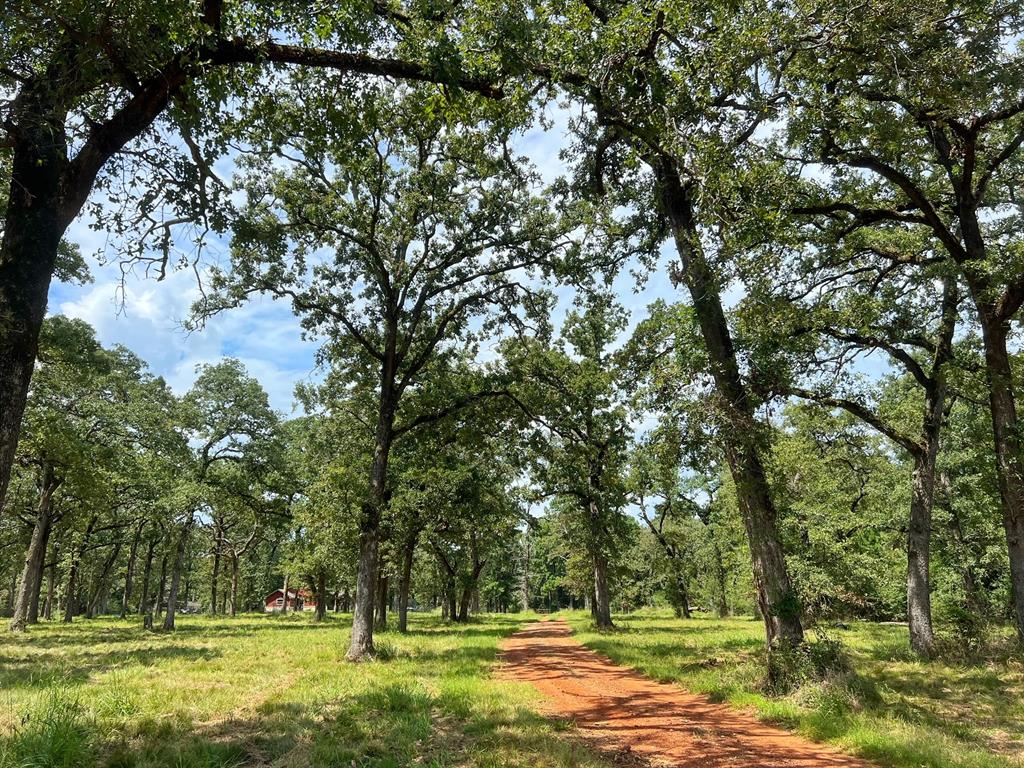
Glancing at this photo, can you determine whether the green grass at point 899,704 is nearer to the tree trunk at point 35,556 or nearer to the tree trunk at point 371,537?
the tree trunk at point 371,537

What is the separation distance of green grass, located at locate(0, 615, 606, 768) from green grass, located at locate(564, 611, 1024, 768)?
138 inches

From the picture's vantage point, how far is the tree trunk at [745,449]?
10.4m

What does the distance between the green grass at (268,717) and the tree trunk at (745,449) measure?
4.86m

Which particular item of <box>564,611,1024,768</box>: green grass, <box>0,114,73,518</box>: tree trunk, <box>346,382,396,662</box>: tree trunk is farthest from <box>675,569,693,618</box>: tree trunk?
<box>0,114,73,518</box>: tree trunk

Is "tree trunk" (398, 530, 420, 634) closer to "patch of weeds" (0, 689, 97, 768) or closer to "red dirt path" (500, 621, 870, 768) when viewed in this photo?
"red dirt path" (500, 621, 870, 768)

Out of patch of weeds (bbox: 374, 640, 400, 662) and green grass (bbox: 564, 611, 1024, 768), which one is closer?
green grass (bbox: 564, 611, 1024, 768)

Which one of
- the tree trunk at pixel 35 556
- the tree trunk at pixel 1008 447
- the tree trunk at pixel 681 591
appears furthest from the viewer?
the tree trunk at pixel 681 591

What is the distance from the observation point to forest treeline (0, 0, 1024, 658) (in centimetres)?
648

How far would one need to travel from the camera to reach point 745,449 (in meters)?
10.8

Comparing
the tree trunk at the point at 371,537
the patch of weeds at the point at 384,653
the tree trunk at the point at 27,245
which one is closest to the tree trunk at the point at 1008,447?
the patch of weeds at the point at 384,653

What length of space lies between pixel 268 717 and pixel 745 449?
358 inches

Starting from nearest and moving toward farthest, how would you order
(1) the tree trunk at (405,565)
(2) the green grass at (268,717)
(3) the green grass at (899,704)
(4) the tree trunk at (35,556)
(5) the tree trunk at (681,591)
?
(2) the green grass at (268,717), (3) the green grass at (899,704), (4) the tree trunk at (35,556), (1) the tree trunk at (405,565), (5) the tree trunk at (681,591)

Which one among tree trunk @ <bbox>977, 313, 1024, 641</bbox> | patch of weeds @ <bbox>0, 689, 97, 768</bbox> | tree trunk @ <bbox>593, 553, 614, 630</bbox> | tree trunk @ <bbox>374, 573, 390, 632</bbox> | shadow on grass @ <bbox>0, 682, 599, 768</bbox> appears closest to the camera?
patch of weeds @ <bbox>0, 689, 97, 768</bbox>

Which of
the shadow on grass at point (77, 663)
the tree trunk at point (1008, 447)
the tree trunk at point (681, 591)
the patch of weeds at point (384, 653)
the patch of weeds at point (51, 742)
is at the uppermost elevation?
the tree trunk at point (1008, 447)
